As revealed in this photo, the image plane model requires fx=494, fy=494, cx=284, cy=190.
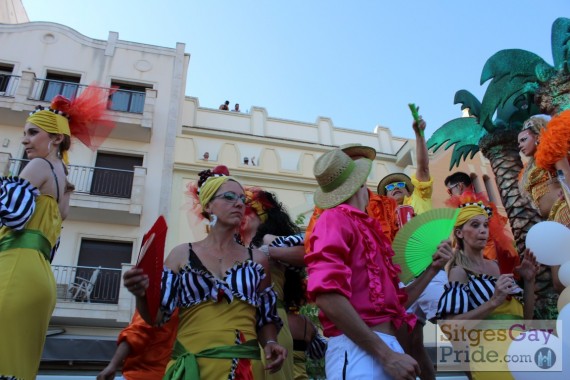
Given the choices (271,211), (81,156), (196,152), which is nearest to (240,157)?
(196,152)

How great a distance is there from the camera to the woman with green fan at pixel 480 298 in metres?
3.18

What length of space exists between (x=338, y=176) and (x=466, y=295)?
142 cm

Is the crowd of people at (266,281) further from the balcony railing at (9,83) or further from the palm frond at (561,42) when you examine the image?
the balcony railing at (9,83)

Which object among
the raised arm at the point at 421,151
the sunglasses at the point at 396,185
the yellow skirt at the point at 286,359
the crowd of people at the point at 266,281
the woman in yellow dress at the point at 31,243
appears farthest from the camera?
the sunglasses at the point at 396,185

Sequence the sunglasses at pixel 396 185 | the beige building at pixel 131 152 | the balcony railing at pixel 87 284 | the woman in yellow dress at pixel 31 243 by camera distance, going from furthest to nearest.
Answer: the beige building at pixel 131 152 → the balcony railing at pixel 87 284 → the sunglasses at pixel 396 185 → the woman in yellow dress at pixel 31 243

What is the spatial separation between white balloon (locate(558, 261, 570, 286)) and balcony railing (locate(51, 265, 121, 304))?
1288cm

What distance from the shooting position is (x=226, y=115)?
18.0 meters

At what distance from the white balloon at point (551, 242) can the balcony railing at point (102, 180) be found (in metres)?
14.0

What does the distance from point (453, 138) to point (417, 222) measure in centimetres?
366

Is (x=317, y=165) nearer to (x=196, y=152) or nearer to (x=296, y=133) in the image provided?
(x=196, y=152)

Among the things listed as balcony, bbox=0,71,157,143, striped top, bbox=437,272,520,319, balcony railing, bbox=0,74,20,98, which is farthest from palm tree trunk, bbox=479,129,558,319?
balcony railing, bbox=0,74,20,98

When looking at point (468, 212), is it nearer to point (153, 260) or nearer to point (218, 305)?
point (218, 305)

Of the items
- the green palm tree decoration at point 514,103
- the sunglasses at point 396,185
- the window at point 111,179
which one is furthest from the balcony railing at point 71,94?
the sunglasses at point 396,185

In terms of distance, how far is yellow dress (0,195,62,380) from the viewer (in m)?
2.41
